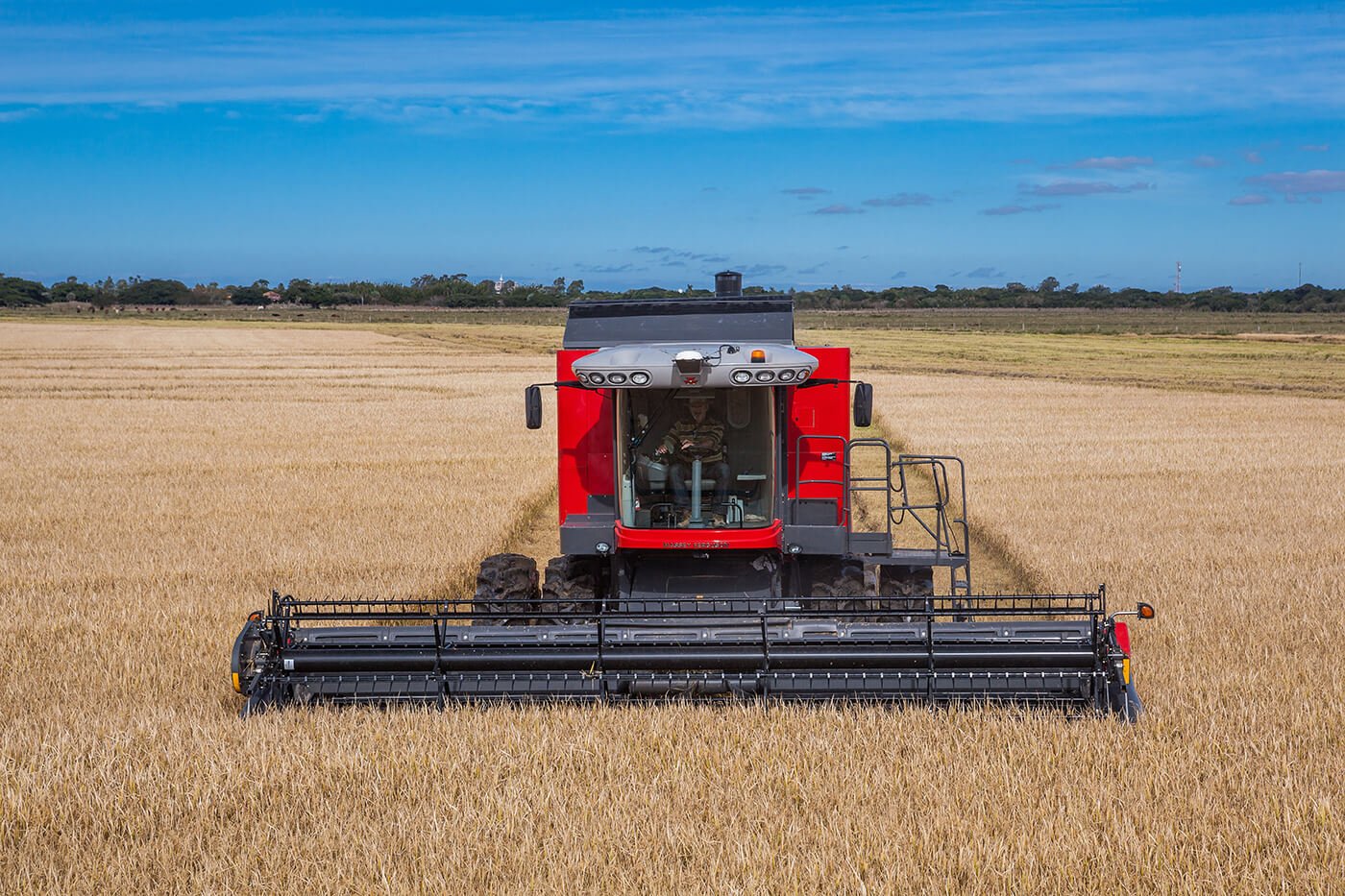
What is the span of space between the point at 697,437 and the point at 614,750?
2.88m

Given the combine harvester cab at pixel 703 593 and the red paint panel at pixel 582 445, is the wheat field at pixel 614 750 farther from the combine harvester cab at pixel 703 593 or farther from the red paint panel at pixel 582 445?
the red paint panel at pixel 582 445

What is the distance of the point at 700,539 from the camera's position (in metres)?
8.34

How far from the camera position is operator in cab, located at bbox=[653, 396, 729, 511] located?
8.63 m

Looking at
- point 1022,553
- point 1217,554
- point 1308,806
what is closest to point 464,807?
point 1308,806

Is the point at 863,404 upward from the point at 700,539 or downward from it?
upward

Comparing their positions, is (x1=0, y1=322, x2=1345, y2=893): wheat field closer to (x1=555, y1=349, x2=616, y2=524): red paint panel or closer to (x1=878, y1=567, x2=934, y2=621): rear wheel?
(x1=878, y1=567, x2=934, y2=621): rear wheel

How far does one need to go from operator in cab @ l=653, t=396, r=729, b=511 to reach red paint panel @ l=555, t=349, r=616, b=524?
0.86 metres

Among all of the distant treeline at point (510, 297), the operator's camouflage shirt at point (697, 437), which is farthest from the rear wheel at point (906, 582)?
the distant treeline at point (510, 297)

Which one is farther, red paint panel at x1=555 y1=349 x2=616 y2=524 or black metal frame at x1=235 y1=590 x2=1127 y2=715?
red paint panel at x1=555 y1=349 x2=616 y2=524

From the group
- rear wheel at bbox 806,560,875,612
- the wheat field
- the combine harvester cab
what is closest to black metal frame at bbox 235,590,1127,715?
the combine harvester cab

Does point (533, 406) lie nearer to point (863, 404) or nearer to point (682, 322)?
point (682, 322)

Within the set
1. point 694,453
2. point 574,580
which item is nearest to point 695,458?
point 694,453

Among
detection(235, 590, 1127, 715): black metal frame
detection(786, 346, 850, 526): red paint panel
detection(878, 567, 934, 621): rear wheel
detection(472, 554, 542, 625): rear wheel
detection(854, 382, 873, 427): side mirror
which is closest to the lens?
detection(235, 590, 1127, 715): black metal frame

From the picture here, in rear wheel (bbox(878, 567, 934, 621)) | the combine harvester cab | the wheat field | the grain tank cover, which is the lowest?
the wheat field
